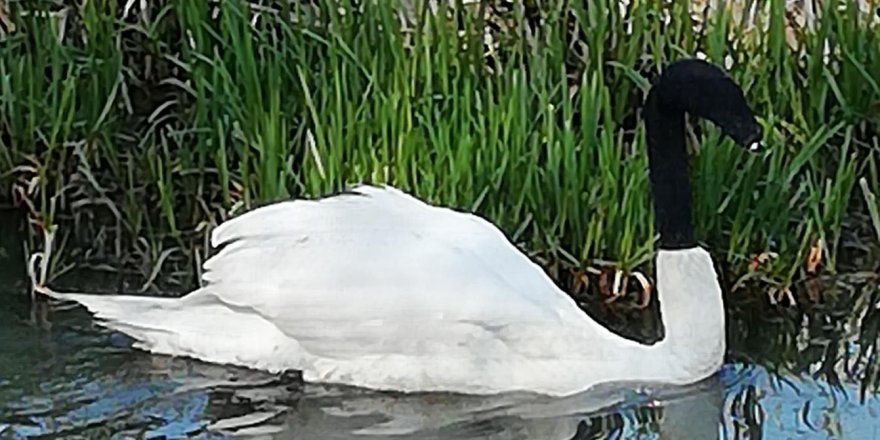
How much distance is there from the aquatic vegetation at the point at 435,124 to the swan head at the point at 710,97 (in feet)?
1.29

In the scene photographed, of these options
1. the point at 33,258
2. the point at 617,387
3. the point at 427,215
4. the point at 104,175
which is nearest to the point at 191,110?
the point at 104,175

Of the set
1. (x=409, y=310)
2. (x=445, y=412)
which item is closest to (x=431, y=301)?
(x=409, y=310)

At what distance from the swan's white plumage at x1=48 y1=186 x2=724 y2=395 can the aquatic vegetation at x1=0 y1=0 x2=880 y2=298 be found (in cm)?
Result: 44

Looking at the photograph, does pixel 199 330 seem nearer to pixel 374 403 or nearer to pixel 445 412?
pixel 374 403

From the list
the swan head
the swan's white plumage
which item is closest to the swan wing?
the swan's white plumage

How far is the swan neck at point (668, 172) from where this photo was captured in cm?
538

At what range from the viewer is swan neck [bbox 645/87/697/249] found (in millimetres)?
5379

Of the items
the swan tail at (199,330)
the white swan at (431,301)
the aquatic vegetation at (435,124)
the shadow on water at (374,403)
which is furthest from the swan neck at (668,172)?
the swan tail at (199,330)

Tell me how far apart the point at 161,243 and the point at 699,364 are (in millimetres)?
1869

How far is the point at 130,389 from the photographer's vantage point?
5.22 m

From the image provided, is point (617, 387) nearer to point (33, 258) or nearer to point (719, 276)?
point (719, 276)

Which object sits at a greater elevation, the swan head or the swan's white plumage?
the swan head

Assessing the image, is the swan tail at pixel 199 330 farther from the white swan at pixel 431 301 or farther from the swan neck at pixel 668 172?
the swan neck at pixel 668 172

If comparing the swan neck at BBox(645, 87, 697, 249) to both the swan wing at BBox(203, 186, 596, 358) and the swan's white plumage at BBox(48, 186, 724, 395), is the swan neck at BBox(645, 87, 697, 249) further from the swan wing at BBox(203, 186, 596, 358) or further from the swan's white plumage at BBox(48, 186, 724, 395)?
the swan wing at BBox(203, 186, 596, 358)
